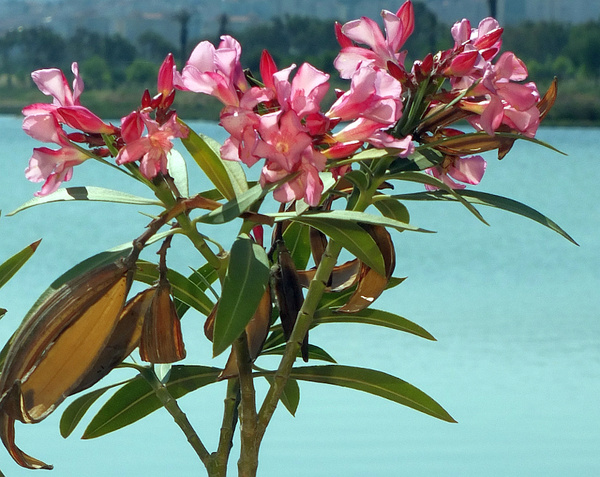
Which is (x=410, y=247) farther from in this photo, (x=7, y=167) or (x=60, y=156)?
(x=7, y=167)

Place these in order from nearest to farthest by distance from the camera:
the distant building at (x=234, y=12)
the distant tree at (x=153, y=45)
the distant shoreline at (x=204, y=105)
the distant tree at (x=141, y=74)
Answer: the distant shoreline at (x=204, y=105) → the distant tree at (x=141, y=74) → the distant tree at (x=153, y=45) → the distant building at (x=234, y=12)

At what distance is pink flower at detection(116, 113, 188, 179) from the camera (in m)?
0.61

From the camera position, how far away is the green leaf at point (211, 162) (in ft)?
2.20

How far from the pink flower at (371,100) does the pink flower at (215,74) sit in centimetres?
6

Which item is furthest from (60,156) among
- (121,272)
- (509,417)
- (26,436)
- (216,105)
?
(216,105)

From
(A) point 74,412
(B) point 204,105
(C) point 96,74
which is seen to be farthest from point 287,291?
(C) point 96,74

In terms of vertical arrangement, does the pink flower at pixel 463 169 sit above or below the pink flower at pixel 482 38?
below

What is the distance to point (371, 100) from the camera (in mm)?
619

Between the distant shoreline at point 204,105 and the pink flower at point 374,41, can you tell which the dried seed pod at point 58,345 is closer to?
the pink flower at point 374,41

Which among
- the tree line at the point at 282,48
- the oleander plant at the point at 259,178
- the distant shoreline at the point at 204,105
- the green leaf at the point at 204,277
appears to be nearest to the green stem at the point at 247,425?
the oleander plant at the point at 259,178

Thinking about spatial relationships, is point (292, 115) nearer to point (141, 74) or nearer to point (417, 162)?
point (417, 162)

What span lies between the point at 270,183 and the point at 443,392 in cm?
157

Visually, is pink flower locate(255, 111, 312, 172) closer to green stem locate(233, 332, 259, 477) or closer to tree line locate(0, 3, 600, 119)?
green stem locate(233, 332, 259, 477)

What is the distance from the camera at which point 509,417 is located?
194cm
